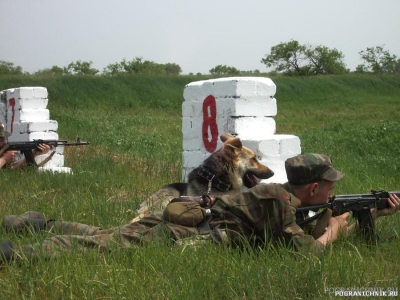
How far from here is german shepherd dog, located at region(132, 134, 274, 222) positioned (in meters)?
5.87

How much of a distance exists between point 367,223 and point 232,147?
1551 millimetres

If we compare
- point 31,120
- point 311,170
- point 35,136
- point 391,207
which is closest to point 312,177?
point 311,170

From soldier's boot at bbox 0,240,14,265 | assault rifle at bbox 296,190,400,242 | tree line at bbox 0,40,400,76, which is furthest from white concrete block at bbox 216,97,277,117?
tree line at bbox 0,40,400,76

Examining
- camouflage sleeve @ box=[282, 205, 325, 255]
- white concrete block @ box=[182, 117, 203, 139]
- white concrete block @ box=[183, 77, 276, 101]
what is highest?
white concrete block @ box=[183, 77, 276, 101]

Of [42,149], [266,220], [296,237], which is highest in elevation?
[42,149]

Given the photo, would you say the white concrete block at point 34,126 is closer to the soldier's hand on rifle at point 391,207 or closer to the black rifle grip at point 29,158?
the black rifle grip at point 29,158

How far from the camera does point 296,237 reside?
14.4 feet

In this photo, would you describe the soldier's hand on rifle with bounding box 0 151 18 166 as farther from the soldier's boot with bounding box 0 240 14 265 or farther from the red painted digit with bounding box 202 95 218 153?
the soldier's boot with bounding box 0 240 14 265

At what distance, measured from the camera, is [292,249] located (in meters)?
4.40

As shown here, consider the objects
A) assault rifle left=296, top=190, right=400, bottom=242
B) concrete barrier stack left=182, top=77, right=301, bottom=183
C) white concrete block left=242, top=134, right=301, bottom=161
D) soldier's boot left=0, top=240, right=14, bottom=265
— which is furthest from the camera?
concrete barrier stack left=182, top=77, right=301, bottom=183

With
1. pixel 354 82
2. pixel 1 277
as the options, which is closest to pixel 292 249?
pixel 1 277

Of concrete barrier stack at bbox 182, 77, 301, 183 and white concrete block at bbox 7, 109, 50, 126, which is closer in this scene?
concrete barrier stack at bbox 182, 77, 301, 183

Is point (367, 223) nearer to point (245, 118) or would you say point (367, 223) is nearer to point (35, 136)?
point (245, 118)

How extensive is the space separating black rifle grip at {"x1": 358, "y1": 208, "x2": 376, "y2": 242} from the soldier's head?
0.33 metres
